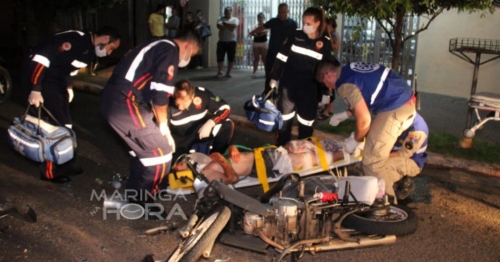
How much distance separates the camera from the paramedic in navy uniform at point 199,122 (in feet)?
18.3

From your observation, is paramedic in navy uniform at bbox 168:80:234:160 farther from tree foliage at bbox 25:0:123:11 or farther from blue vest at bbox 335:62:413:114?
tree foliage at bbox 25:0:123:11

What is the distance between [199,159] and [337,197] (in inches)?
61.8

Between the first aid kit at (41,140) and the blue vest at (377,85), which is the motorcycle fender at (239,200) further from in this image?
the first aid kit at (41,140)

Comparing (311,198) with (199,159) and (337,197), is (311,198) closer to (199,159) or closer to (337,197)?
(337,197)

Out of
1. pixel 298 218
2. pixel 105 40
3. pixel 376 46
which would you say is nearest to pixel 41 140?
pixel 105 40

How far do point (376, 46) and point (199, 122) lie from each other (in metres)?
7.15

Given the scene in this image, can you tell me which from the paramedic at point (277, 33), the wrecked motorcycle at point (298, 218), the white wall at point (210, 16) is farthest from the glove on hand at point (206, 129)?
the white wall at point (210, 16)

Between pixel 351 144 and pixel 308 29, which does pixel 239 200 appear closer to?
pixel 351 144

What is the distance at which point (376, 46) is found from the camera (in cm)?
1188

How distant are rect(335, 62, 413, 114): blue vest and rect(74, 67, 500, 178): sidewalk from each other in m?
2.10

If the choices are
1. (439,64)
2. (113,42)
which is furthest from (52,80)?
(439,64)

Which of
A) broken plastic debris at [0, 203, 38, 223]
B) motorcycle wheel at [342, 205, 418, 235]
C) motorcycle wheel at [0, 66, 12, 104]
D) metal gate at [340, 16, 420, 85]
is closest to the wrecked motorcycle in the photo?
motorcycle wheel at [342, 205, 418, 235]

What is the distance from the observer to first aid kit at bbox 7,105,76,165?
201 inches

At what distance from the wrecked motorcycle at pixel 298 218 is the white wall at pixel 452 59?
7.01 meters
